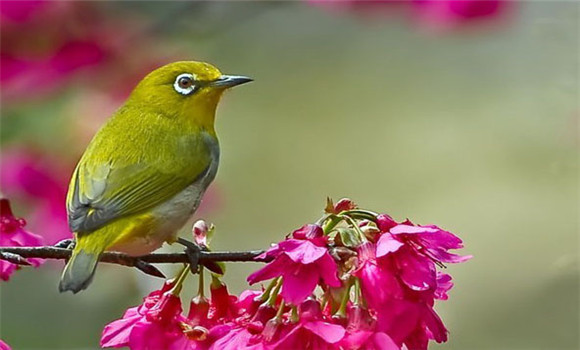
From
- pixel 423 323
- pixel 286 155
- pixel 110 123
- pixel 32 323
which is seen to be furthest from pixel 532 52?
pixel 423 323

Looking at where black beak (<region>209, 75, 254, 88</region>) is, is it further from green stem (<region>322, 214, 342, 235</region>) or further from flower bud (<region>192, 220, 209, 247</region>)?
green stem (<region>322, 214, 342, 235</region>)

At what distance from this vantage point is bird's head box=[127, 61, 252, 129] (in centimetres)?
170

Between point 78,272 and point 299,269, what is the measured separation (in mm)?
248

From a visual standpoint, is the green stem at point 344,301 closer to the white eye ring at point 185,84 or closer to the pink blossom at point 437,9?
the white eye ring at point 185,84

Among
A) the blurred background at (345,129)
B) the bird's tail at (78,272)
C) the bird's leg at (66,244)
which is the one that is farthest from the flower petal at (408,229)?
the blurred background at (345,129)

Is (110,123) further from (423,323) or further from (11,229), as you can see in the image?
(423,323)

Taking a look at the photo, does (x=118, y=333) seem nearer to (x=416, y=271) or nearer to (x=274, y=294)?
A: (x=274, y=294)

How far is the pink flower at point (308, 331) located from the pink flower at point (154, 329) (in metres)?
0.14

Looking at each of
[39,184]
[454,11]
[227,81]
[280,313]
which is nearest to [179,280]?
[280,313]

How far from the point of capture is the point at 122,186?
1460 millimetres

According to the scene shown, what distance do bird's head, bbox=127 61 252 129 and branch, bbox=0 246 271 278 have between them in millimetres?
387

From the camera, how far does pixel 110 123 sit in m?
1.67

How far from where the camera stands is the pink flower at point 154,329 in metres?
1.25

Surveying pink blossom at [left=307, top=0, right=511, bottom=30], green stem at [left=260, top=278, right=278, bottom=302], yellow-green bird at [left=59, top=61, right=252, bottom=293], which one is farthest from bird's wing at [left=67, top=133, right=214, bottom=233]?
pink blossom at [left=307, top=0, right=511, bottom=30]
